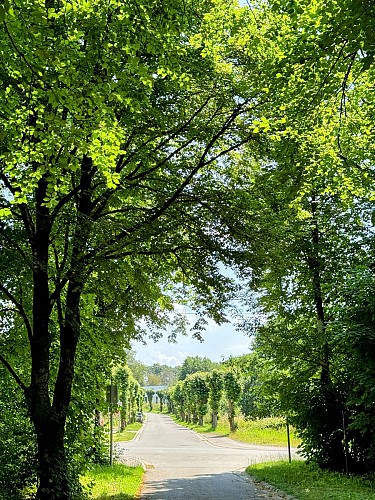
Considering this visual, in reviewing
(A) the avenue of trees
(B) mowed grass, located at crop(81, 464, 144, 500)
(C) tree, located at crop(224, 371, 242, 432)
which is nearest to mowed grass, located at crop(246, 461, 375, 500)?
(A) the avenue of trees

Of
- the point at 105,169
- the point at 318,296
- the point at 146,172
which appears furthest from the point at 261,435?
the point at 105,169

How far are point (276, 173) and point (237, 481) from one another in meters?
8.76

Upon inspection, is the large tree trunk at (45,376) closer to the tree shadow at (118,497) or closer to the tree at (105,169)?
the tree at (105,169)

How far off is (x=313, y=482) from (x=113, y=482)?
4869 millimetres

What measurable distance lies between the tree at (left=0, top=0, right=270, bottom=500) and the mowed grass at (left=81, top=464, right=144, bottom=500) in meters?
2.73

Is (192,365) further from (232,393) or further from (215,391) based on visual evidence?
(232,393)

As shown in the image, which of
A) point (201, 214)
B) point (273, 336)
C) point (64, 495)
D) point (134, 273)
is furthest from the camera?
point (273, 336)

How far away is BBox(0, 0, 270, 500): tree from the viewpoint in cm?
525

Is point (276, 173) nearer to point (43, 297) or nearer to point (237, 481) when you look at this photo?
point (43, 297)

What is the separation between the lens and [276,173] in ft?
29.7

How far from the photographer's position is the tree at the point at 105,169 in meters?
5.25

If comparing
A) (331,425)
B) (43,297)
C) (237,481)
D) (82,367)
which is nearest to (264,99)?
(43,297)

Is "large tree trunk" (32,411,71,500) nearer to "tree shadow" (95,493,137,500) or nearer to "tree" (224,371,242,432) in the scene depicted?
"tree shadow" (95,493,137,500)

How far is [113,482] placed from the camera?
11875 millimetres
